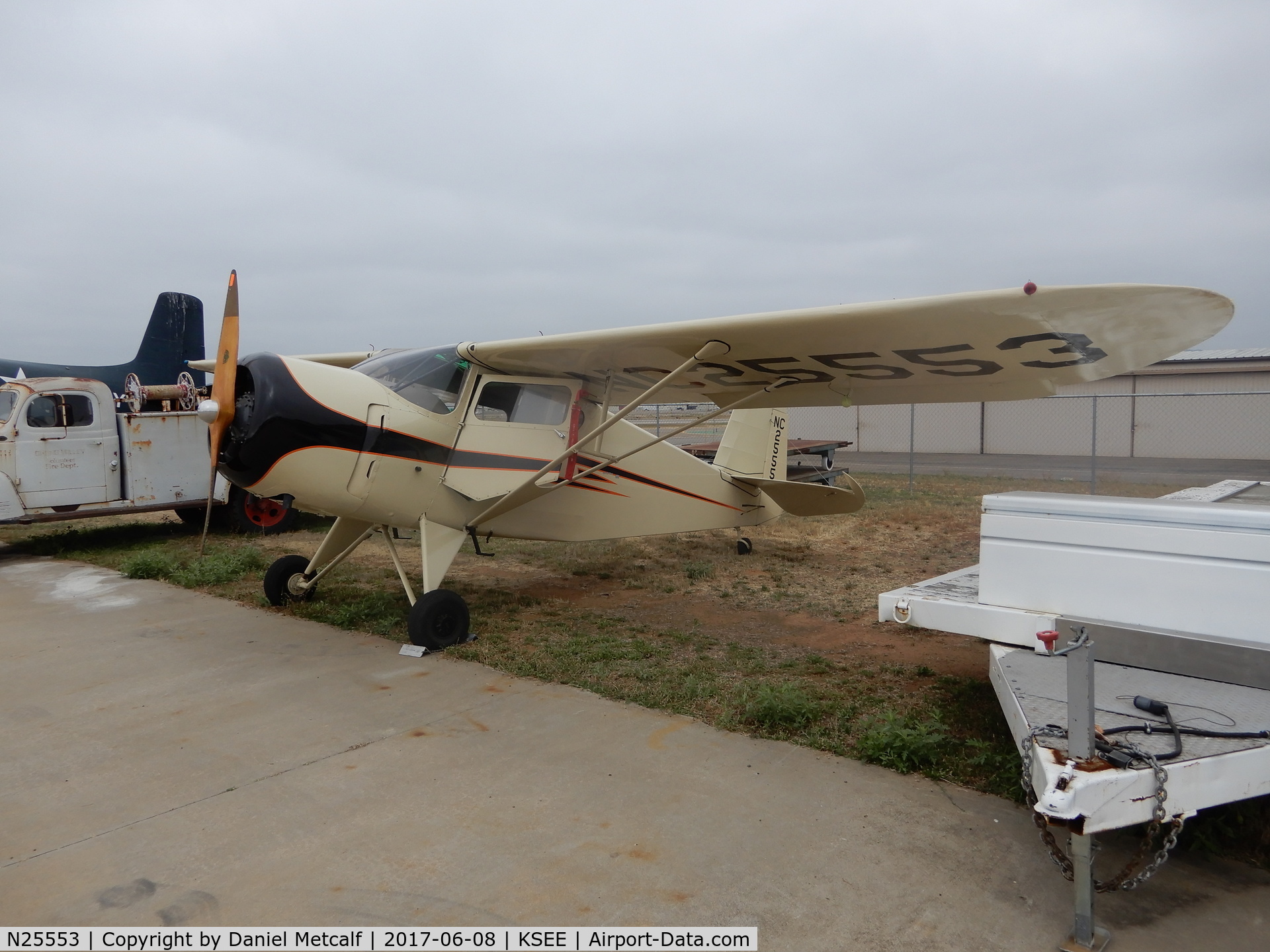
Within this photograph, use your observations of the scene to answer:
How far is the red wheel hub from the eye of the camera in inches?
476

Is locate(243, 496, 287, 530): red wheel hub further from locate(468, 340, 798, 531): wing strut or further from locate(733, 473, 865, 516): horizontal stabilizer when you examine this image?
locate(733, 473, 865, 516): horizontal stabilizer

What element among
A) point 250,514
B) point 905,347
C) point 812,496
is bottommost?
point 250,514

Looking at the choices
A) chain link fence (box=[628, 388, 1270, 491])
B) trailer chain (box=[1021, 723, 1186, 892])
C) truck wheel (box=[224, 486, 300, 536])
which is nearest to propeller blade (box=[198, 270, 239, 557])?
trailer chain (box=[1021, 723, 1186, 892])

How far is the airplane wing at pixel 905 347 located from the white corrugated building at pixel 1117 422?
17.2m

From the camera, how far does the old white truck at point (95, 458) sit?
32.3 feet

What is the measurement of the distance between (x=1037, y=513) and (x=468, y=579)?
6.25 metres

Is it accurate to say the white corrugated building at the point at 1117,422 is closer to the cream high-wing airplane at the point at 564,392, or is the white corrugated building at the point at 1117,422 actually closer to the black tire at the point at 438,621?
the cream high-wing airplane at the point at 564,392

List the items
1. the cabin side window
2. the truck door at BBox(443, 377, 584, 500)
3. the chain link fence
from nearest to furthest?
the truck door at BBox(443, 377, 584, 500) < the cabin side window < the chain link fence

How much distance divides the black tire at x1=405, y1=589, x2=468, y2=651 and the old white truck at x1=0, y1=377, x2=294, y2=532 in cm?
727

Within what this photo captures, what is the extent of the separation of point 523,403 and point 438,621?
1958 millimetres

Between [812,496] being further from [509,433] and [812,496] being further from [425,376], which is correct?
[425,376]

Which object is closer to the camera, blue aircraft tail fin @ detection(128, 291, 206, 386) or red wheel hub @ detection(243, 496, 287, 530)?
red wheel hub @ detection(243, 496, 287, 530)

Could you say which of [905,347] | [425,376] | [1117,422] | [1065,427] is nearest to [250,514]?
[425,376]

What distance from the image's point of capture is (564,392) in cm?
687
